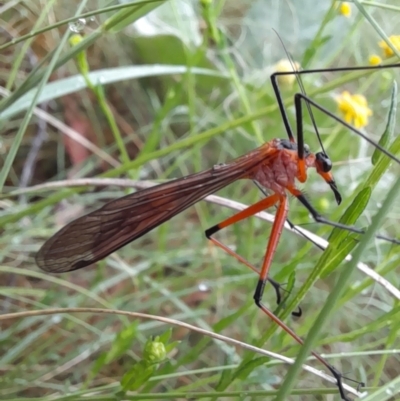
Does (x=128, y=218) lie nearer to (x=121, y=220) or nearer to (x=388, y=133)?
(x=121, y=220)

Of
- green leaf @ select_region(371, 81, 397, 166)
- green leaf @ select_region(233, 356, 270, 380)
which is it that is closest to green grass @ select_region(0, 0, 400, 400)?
green leaf @ select_region(233, 356, 270, 380)

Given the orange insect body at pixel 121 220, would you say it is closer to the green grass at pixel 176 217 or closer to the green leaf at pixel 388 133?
the green grass at pixel 176 217

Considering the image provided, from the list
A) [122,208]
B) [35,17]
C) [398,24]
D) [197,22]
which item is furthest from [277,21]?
[122,208]

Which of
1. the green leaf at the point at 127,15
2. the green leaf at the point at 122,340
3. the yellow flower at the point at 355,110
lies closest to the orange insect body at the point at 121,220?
the green leaf at the point at 122,340

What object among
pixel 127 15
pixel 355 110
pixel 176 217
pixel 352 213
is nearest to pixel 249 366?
pixel 352 213

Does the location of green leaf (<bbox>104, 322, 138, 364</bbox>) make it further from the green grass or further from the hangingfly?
the hangingfly

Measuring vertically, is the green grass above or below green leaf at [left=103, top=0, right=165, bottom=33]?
below

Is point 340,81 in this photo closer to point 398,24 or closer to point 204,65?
point 204,65
